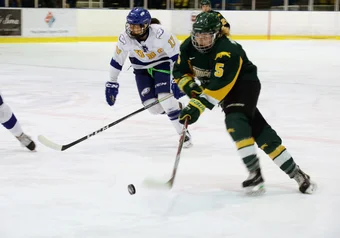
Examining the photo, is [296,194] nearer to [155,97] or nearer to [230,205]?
[230,205]

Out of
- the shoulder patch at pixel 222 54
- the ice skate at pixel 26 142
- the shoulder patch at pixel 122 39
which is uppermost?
the shoulder patch at pixel 222 54

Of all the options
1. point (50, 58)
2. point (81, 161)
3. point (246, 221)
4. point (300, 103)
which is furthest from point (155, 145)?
point (50, 58)

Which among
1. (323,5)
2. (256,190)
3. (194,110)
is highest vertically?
(194,110)

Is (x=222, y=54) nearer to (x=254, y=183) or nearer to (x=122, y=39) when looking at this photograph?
(x=254, y=183)

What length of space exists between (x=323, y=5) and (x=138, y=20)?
13654 millimetres

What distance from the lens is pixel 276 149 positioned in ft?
10.4

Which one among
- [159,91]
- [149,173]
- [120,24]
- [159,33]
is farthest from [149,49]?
[120,24]

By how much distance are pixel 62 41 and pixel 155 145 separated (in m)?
9.42

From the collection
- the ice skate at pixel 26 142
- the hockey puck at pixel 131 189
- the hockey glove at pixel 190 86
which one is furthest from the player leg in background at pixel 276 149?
the ice skate at pixel 26 142

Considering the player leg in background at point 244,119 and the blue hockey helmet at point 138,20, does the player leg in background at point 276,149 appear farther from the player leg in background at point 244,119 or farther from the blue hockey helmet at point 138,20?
the blue hockey helmet at point 138,20

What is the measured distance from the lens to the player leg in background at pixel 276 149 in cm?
318

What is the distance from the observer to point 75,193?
10.5ft

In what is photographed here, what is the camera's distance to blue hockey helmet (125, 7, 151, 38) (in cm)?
402

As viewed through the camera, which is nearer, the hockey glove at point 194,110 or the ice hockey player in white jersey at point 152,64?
the hockey glove at point 194,110
